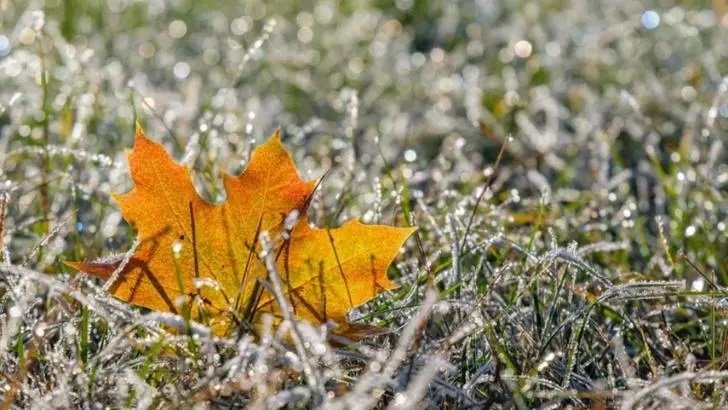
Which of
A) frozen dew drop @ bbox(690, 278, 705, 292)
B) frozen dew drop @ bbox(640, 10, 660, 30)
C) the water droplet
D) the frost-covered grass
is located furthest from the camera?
frozen dew drop @ bbox(640, 10, 660, 30)

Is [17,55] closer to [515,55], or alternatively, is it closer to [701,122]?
[515,55]

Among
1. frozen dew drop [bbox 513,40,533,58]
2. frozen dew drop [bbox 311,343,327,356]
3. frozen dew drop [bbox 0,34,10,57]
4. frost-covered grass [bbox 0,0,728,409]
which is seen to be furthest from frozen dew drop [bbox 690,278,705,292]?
frozen dew drop [bbox 0,34,10,57]

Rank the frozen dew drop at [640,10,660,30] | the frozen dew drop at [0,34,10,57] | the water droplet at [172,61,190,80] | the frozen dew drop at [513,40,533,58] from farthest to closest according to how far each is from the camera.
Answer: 1. the frozen dew drop at [640,10,660,30]
2. the frozen dew drop at [513,40,533,58]
3. the water droplet at [172,61,190,80]
4. the frozen dew drop at [0,34,10,57]

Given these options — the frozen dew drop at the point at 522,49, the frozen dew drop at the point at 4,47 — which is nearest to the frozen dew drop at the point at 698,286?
the frozen dew drop at the point at 522,49

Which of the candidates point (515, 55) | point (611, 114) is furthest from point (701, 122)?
point (515, 55)

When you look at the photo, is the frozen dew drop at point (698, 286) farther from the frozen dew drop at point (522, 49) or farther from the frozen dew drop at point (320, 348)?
the frozen dew drop at point (522, 49)

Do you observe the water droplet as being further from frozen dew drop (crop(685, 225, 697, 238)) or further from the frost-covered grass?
frozen dew drop (crop(685, 225, 697, 238))
